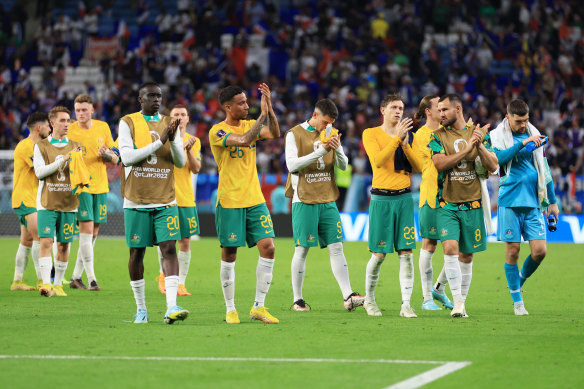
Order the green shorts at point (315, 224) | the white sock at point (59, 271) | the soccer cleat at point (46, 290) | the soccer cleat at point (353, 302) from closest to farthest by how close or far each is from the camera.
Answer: the soccer cleat at point (353, 302)
the green shorts at point (315, 224)
the soccer cleat at point (46, 290)
the white sock at point (59, 271)

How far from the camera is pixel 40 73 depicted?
32.2m

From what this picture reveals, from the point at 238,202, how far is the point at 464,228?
2436 millimetres

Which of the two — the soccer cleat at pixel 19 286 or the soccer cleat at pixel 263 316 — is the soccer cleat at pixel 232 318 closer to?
the soccer cleat at pixel 263 316

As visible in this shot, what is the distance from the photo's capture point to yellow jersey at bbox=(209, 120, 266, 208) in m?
9.24

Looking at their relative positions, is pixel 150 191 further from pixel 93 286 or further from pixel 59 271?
pixel 93 286

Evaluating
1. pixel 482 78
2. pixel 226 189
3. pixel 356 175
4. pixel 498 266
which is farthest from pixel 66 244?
pixel 482 78

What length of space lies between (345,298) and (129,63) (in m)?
22.2

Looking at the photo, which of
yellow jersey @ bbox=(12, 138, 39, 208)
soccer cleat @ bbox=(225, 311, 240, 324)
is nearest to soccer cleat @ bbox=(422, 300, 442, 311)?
soccer cleat @ bbox=(225, 311, 240, 324)

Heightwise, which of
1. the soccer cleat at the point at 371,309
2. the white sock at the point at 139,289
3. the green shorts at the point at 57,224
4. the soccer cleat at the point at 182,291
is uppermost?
the green shorts at the point at 57,224

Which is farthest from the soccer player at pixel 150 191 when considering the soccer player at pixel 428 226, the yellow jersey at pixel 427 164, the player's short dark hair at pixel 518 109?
the player's short dark hair at pixel 518 109

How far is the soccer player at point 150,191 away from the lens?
350 inches

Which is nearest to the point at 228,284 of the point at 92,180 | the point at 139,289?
the point at 139,289

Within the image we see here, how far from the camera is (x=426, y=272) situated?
10.7 metres

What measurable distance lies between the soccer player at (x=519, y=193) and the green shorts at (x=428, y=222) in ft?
2.65
